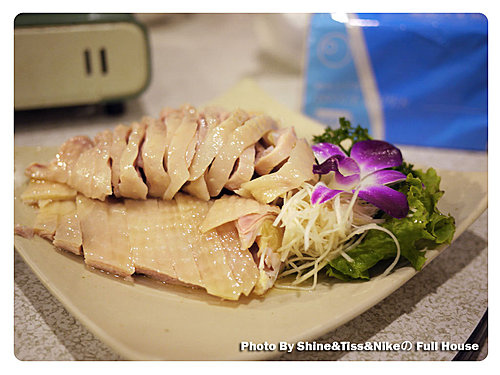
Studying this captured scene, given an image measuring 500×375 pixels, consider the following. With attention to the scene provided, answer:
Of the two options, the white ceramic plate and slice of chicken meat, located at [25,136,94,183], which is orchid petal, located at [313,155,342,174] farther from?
slice of chicken meat, located at [25,136,94,183]

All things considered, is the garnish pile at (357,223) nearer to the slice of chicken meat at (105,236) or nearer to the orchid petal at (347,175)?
the orchid petal at (347,175)

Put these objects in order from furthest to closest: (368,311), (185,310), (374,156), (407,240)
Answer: (374,156) < (368,311) < (407,240) < (185,310)

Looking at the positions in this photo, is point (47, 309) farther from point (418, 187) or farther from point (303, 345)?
point (418, 187)

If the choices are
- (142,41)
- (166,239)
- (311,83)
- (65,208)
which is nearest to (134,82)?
(142,41)

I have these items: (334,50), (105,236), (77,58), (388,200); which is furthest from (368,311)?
(77,58)

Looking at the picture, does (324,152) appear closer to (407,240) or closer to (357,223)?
(357,223)

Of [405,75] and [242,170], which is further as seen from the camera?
[405,75]
